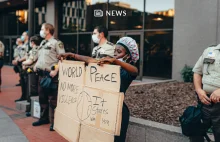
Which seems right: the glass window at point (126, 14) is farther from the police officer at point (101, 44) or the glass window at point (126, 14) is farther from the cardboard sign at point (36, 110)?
the police officer at point (101, 44)

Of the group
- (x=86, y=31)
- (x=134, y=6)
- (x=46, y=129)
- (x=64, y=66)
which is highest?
(x=134, y=6)

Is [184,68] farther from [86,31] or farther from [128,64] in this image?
[128,64]

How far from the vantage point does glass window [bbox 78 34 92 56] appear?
15836 millimetres

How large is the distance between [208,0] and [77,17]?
8.37m

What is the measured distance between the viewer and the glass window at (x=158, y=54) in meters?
12.2

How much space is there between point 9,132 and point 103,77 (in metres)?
2.99

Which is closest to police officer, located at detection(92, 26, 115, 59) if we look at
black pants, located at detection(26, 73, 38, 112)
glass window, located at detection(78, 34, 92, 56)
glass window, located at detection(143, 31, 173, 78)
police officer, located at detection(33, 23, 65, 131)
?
police officer, located at detection(33, 23, 65, 131)

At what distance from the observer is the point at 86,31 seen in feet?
52.5

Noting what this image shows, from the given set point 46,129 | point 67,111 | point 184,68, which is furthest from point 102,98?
point 184,68

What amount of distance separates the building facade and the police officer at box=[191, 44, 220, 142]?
8.95 metres

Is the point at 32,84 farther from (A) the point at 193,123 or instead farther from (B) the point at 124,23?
(B) the point at 124,23

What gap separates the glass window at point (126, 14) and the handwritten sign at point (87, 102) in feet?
32.2

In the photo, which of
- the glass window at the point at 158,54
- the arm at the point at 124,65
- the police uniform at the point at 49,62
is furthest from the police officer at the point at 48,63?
the glass window at the point at 158,54

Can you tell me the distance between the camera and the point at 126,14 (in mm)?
13461
